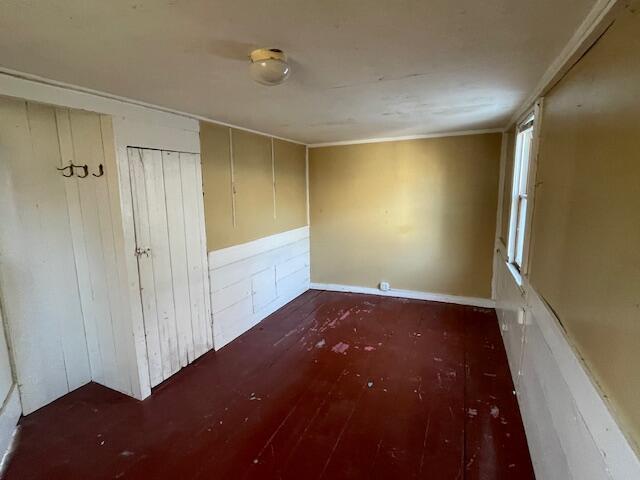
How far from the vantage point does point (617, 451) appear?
0.87 meters

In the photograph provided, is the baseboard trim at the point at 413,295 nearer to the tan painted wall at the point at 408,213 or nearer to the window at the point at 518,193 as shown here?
the tan painted wall at the point at 408,213

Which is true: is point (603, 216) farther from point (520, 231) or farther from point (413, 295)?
point (413, 295)

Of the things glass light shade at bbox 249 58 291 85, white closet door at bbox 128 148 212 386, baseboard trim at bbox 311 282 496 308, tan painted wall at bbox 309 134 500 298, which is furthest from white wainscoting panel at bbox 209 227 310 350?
glass light shade at bbox 249 58 291 85

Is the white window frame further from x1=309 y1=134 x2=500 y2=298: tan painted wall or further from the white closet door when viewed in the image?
the white closet door

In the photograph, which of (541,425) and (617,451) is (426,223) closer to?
(541,425)

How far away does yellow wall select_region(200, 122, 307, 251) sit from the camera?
2.92 m

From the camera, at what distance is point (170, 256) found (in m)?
2.53

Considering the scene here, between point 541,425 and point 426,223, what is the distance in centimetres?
274

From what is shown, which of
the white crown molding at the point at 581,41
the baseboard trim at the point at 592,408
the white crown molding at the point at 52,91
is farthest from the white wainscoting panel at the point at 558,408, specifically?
the white crown molding at the point at 52,91

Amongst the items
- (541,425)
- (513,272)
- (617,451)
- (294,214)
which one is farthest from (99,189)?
(513,272)

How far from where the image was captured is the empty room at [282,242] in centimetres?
108

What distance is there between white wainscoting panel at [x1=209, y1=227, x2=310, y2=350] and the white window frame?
2.44 metres

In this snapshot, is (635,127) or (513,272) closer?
(635,127)

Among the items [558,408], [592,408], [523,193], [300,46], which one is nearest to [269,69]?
[300,46]
